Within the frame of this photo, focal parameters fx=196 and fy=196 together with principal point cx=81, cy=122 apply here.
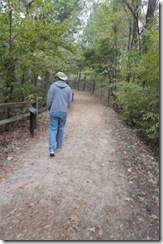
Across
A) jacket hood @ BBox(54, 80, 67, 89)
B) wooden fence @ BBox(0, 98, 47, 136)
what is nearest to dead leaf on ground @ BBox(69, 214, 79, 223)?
jacket hood @ BBox(54, 80, 67, 89)

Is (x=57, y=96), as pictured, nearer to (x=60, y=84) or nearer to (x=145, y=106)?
(x=60, y=84)

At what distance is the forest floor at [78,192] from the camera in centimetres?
271

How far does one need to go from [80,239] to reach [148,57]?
508cm

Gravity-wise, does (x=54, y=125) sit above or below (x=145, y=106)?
below

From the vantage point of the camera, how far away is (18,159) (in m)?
5.03

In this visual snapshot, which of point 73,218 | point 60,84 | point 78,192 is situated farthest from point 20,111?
point 73,218

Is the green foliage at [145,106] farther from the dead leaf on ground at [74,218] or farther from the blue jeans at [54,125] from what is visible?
the dead leaf on ground at [74,218]

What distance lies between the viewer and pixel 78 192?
3588 mm

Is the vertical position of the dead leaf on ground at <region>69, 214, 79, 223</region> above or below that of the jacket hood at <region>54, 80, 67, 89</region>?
below

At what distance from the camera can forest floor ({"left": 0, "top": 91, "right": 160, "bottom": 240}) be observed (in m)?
2.71

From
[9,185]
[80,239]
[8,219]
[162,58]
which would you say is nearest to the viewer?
[80,239]

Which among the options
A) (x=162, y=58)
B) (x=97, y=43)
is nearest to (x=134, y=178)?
(x=162, y=58)

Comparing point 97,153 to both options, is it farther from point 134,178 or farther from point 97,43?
point 97,43

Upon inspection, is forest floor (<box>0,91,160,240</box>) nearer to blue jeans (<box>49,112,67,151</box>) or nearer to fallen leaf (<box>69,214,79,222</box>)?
fallen leaf (<box>69,214,79,222</box>)
